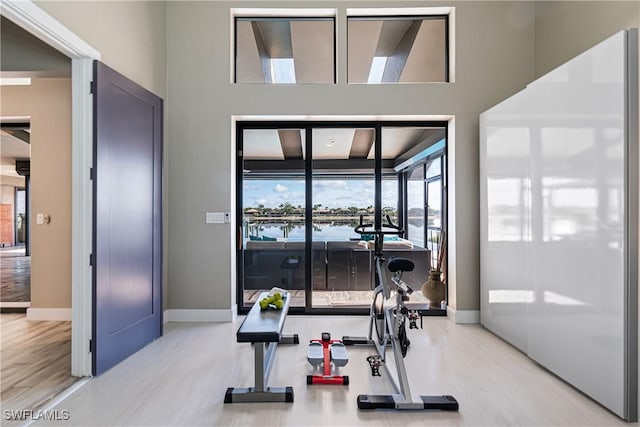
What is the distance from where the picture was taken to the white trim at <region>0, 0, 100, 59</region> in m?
2.11

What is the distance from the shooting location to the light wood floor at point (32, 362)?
8.06 ft

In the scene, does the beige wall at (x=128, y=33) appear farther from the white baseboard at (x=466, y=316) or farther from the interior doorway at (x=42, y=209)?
the white baseboard at (x=466, y=316)

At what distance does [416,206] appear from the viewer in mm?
4867

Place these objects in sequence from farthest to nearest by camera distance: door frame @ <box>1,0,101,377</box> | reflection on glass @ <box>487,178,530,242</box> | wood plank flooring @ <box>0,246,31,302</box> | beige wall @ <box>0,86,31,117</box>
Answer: wood plank flooring @ <box>0,246,31,302</box>, beige wall @ <box>0,86,31,117</box>, reflection on glass @ <box>487,178,530,242</box>, door frame @ <box>1,0,101,377</box>

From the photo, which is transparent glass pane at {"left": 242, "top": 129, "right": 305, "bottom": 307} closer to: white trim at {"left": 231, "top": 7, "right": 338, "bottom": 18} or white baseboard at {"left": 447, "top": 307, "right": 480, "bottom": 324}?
white trim at {"left": 231, "top": 7, "right": 338, "bottom": 18}

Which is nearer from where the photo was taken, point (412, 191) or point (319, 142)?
point (319, 142)

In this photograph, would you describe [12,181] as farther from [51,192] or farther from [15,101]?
[51,192]

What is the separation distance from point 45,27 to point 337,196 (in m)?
3.17

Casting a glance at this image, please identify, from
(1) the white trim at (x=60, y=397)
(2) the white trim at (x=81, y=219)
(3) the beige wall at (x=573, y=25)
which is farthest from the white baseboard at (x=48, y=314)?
(3) the beige wall at (x=573, y=25)

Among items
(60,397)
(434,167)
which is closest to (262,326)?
(60,397)

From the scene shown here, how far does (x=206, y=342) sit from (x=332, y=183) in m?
2.36

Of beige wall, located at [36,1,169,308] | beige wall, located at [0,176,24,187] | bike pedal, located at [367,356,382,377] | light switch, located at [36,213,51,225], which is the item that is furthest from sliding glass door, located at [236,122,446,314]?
beige wall, located at [0,176,24,187]

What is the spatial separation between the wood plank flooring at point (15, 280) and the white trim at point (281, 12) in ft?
15.9

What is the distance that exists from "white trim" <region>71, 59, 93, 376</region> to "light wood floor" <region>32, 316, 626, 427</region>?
11.9 inches
